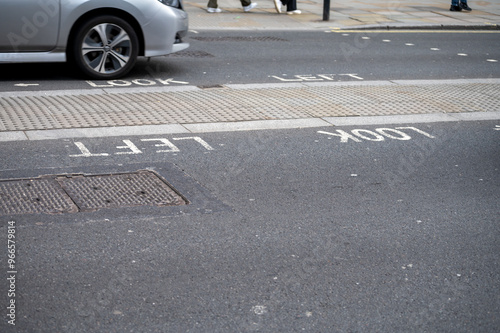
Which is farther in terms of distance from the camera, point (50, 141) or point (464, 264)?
point (50, 141)

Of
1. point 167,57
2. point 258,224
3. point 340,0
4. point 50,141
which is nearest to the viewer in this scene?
point 258,224

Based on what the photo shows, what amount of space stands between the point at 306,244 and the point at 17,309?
1.91 m

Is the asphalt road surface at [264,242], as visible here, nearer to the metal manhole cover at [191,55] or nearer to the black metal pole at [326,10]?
the metal manhole cover at [191,55]

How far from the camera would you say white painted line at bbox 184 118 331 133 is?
757 cm

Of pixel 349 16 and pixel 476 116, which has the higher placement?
pixel 349 16

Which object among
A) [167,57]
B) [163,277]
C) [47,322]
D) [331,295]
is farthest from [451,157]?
[167,57]

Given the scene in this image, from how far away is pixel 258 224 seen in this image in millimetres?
5145

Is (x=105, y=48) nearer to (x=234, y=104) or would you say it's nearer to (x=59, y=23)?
(x=59, y=23)

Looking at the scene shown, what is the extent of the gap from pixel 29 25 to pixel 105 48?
1028 millimetres

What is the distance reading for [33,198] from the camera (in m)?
5.33

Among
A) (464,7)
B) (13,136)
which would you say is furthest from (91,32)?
(464,7)

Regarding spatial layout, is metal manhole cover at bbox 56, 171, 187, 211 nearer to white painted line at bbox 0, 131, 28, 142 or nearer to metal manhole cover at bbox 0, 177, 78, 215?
metal manhole cover at bbox 0, 177, 78, 215

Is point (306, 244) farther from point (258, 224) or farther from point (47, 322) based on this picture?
point (47, 322)

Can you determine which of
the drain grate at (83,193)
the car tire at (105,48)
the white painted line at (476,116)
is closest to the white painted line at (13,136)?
the drain grate at (83,193)
